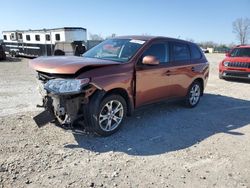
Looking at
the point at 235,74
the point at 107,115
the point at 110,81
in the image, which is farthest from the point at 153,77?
the point at 235,74

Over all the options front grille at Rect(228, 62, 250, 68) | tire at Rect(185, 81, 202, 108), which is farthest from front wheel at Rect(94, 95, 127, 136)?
front grille at Rect(228, 62, 250, 68)

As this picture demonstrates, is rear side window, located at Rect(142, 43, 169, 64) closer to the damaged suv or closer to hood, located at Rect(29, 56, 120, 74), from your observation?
the damaged suv

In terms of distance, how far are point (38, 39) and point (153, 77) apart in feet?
70.4

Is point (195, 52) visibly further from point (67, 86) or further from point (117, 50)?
point (67, 86)

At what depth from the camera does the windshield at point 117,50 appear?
546cm

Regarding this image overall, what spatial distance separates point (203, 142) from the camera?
195 inches

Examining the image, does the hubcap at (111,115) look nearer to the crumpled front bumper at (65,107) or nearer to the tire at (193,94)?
the crumpled front bumper at (65,107)

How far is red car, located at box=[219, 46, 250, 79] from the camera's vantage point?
1216 centimetres

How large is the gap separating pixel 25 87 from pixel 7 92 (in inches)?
41.1

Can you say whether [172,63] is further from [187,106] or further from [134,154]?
[134,154]

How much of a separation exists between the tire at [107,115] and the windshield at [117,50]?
861mm

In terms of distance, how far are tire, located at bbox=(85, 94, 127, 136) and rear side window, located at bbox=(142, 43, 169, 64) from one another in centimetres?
123

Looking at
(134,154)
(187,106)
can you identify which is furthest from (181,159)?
(187,106)

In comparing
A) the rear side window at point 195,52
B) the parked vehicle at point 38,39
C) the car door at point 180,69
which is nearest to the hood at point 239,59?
the rear side window at point 195,52
